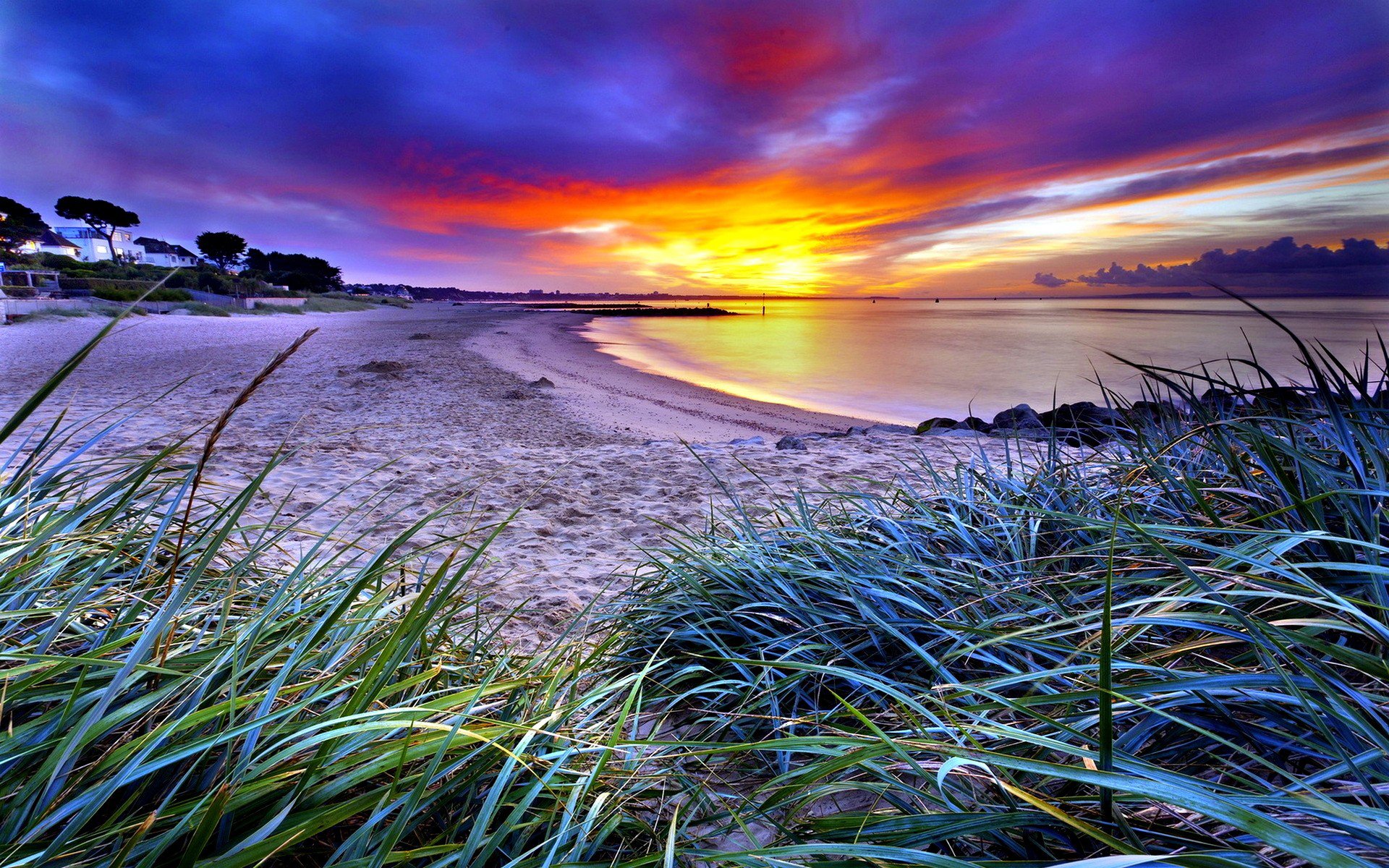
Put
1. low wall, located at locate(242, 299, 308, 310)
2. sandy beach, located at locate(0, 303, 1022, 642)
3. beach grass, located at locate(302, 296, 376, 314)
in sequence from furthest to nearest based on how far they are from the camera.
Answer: beach grass, located at locate(302, 296, 376, 314) → low wall, located at locate(242, 299, 308, 310) → sandy beach, located at locate(0, 303, 1022, 642)

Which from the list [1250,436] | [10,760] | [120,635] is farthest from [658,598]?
[1250,436]

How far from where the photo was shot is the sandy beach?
337cm

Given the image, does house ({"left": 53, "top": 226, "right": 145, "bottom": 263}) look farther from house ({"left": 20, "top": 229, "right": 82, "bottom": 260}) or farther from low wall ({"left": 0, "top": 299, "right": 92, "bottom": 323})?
low wall ({"left": 0, "top": 299, "right": 92, "bottom": 323})

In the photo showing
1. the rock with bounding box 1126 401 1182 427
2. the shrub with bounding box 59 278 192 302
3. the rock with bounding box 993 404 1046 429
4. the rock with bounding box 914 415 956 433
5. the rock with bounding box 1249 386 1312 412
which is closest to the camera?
the rock with bounding box 1249 386 1312 412

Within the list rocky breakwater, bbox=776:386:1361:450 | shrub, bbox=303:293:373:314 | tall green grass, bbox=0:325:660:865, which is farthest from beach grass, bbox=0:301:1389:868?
shrub, bbox=303:293:373:314

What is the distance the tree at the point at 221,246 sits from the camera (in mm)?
48719

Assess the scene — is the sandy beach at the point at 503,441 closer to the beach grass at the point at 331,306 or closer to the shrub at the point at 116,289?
the shrub at the point at 116,289

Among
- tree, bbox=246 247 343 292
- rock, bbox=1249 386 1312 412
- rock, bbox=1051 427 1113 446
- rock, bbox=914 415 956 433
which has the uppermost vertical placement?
tree, bbox=246 247 343 292

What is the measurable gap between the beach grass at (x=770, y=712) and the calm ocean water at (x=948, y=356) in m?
6.08

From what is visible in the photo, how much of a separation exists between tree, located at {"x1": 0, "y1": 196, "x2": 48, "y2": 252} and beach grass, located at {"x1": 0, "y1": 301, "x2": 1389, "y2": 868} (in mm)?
47765

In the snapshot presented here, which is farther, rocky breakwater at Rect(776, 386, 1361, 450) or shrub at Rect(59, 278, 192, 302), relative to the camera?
shrub at Rect(59, 278, 192, 302)

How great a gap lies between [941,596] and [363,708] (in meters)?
1.31

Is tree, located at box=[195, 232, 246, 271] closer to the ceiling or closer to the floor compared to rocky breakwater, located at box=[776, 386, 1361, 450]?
closer to the ceiling

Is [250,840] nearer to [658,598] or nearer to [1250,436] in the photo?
[658,598]
